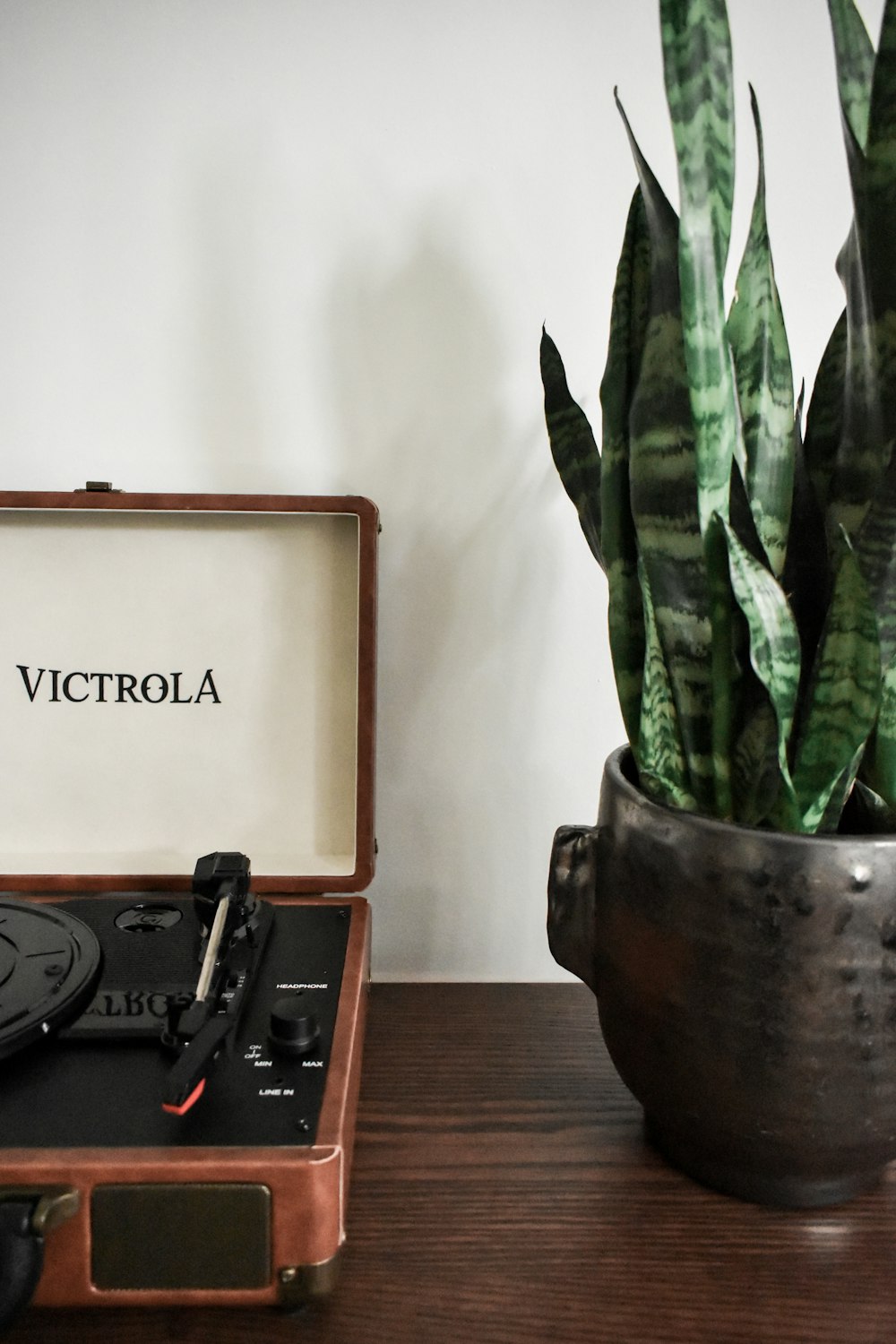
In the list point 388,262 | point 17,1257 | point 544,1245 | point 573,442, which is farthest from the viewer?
point 388,262

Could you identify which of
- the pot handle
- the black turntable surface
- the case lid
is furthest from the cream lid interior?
the pot handle

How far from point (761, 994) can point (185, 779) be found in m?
0.47

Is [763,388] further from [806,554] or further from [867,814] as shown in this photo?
[867,814]

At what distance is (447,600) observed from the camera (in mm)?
763

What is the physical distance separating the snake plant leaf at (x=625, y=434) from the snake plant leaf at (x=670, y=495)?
0.07 ft

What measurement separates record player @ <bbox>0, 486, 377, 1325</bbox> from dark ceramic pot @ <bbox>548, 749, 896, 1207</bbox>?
18 cm

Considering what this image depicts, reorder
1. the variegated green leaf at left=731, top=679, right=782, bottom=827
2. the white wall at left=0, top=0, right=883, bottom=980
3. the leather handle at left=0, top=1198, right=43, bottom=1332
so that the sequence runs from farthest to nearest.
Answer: the white wall at left=0, top=0, right=883, bottom=980 → the variegated green leaf at left=731, top=679, right=782, bottom=827 → the leather handle at left=0, top=1198, right=43, bottom=1332

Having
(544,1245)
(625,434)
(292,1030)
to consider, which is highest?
(625,434)

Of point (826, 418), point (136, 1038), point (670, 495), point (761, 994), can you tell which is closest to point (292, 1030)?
point (136, 1038)

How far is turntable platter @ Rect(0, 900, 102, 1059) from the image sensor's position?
1.55ft

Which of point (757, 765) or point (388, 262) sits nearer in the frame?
point (757, 765)

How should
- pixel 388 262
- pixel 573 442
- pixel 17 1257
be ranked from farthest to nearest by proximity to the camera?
pixel 388 262 → pixel 573 442 → pixel 17 1257

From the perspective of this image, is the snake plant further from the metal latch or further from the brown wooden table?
the metal latch

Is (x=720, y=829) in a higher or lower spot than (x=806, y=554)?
lower
